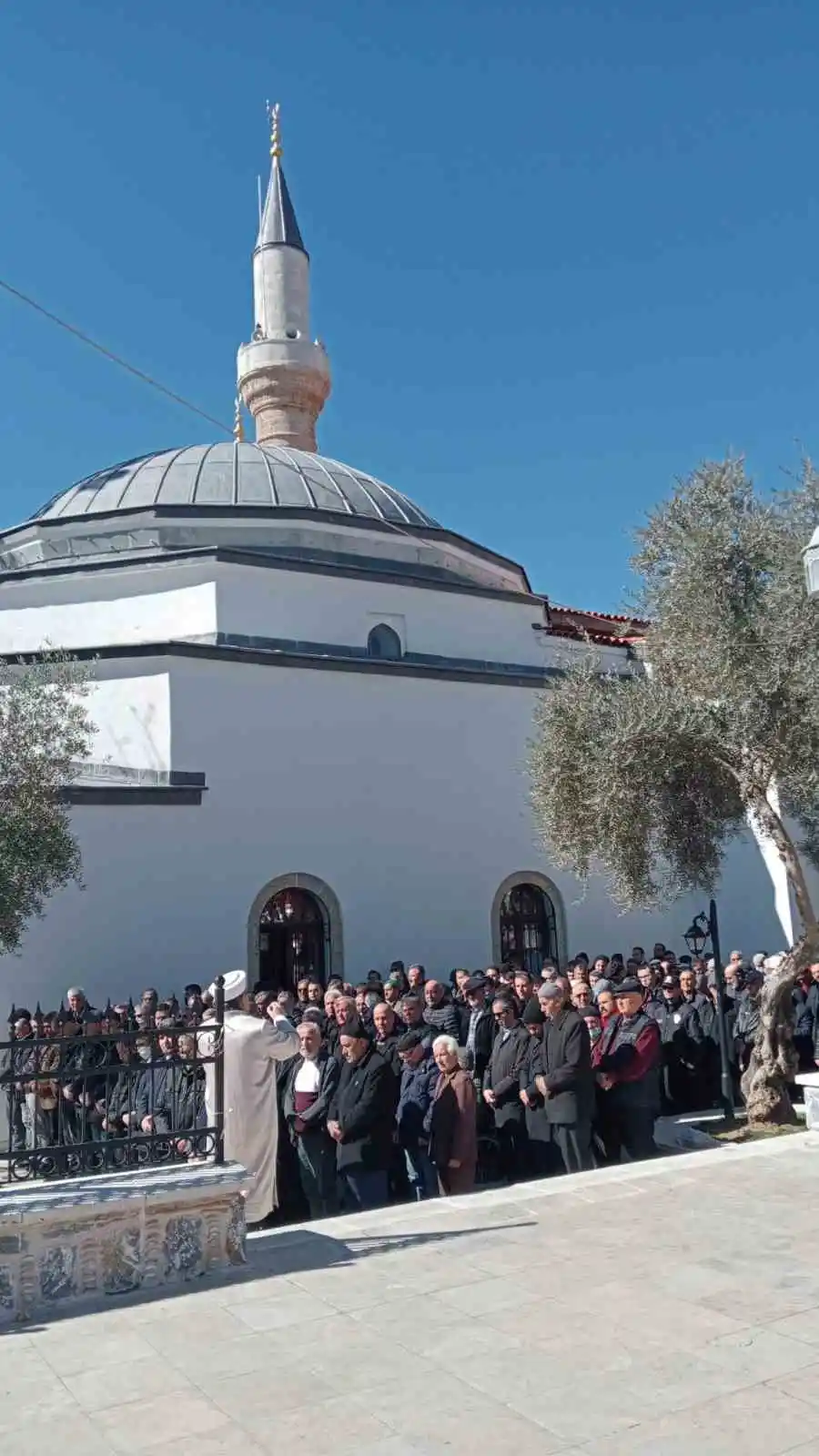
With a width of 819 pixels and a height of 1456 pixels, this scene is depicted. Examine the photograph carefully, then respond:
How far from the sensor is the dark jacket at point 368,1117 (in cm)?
679

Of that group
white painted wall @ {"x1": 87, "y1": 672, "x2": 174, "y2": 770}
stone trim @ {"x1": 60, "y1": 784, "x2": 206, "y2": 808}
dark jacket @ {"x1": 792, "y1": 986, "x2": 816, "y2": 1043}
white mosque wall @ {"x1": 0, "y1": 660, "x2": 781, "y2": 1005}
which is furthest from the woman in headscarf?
white painted wall @ {"x1": 87, "y1": 672, "x2": 174, "y2": 770}

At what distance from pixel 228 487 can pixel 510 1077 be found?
12.8 meters

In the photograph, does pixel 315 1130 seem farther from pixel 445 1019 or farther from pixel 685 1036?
pixel 685 1036

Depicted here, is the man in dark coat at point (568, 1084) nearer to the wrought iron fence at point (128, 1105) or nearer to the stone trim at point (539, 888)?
the wrought iron fence at point (128, 1105)

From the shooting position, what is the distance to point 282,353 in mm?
22594

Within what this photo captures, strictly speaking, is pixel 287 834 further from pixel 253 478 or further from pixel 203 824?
pixel 253 478

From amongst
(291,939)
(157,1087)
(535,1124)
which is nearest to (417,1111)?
(535,1124)

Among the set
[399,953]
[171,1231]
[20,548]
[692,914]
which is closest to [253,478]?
[20,548]

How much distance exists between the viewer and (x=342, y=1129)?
22.3 ft

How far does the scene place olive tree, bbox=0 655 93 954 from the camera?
1037 cm

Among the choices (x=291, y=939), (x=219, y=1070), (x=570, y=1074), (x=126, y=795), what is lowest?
(x=570, y=1074)

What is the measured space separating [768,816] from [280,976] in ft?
22.6

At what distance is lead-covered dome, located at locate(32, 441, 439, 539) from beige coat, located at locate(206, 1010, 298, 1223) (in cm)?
1185

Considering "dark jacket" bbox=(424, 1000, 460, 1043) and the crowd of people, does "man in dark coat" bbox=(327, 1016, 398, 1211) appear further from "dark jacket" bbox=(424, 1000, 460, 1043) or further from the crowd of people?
"dark jacket" bbox=(424, 1000, 460, 1043)
